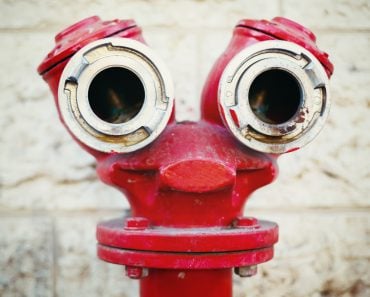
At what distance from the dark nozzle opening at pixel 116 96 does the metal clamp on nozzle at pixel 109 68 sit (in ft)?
0.26

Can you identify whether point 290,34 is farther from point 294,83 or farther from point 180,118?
point 180,118

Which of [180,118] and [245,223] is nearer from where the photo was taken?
[245,223]

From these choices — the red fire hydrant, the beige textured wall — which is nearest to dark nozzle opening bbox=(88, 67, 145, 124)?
the red fire hydrant

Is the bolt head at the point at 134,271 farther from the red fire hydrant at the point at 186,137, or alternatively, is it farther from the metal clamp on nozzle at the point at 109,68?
the metal clamp on nozzle at the point at 109,68

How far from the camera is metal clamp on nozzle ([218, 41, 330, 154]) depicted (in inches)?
30.4

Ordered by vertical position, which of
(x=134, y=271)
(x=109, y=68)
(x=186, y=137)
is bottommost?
(x=134, y=271)

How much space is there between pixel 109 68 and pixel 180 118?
447 millimetres

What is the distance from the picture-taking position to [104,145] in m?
0.78

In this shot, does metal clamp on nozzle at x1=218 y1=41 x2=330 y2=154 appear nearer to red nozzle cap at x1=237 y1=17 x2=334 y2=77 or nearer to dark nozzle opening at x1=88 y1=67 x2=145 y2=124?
red nozzle cap at x1=237 y1=17 x2=334 y2=77

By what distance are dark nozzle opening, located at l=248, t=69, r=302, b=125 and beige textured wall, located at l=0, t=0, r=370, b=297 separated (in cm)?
37

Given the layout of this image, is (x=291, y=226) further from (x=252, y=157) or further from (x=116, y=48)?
(x=116, y=48)

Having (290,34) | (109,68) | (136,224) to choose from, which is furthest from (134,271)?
(290,34)

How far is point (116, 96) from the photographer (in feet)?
2.87

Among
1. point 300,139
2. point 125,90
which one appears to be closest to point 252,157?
point 300,139
